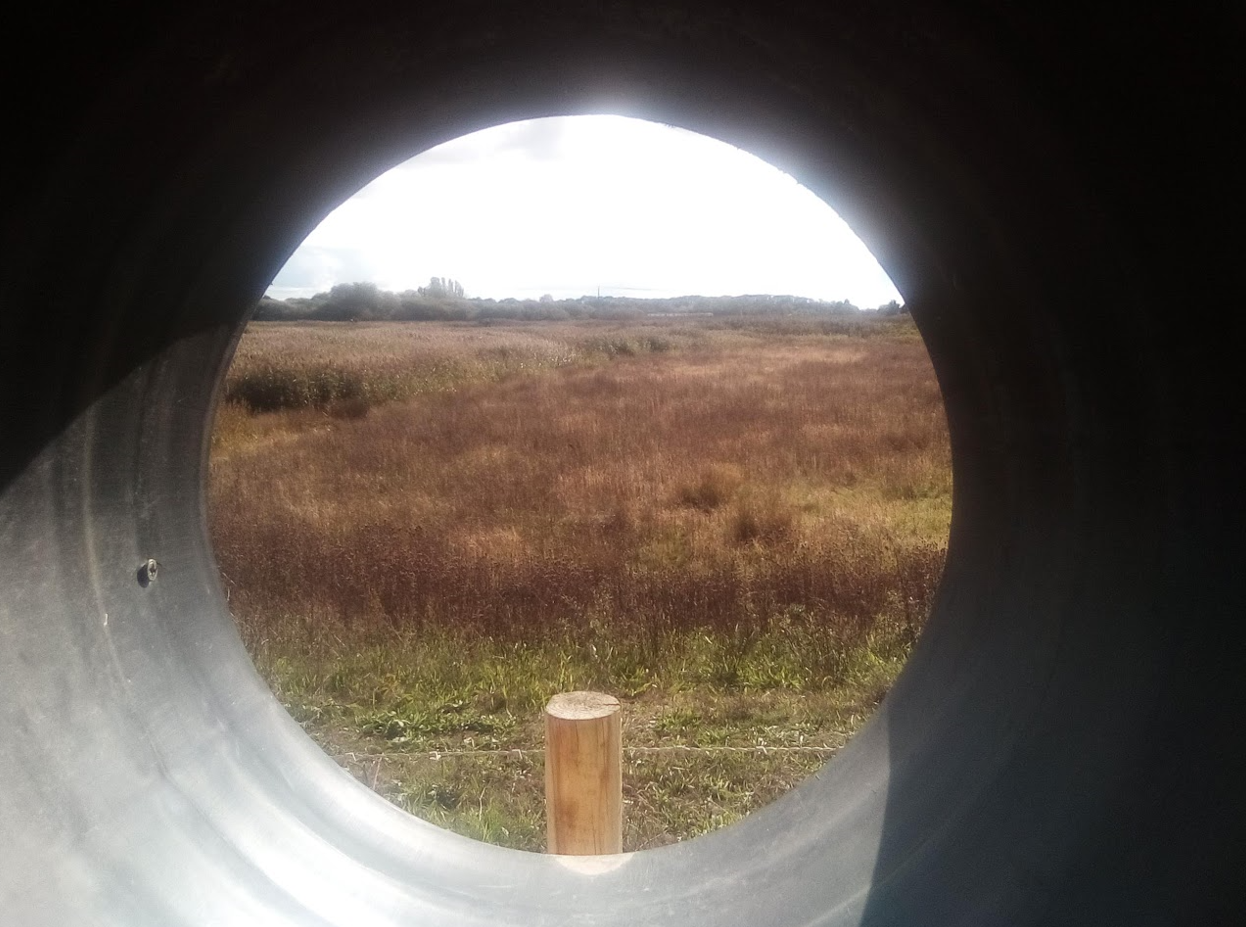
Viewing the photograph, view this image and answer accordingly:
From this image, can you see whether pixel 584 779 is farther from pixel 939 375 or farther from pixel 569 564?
pixel 569 564

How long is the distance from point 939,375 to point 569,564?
15.5 feet

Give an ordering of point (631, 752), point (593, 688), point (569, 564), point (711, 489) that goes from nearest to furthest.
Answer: point (631, 752), point (593, 688), point (569, 564), point (711, 489)

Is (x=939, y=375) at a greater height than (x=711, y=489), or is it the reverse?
(x=939, y=375)

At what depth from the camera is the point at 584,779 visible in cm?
273

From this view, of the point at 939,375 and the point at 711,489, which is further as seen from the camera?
the point at 711,489

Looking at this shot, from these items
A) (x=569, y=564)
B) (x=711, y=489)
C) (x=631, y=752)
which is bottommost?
(x=631, y=752)

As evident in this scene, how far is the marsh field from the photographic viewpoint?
4266 mm

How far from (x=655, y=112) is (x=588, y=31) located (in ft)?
0.96

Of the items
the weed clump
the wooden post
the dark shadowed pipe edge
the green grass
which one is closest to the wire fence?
the green grass

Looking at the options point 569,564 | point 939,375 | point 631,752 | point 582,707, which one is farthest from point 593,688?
point 939,375

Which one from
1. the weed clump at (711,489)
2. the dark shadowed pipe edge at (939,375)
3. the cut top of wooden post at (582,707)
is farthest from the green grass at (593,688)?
the weed clump at (711,489)

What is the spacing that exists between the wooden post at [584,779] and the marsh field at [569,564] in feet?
2.77

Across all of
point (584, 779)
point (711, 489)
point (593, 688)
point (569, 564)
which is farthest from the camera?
point (711, 489)

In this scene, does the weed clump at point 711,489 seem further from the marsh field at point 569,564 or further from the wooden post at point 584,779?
the wooden post at point 584,779
